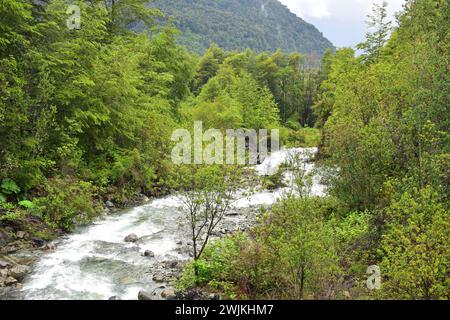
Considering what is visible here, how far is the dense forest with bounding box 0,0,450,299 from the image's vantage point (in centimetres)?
853

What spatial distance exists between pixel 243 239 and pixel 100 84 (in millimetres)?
11160

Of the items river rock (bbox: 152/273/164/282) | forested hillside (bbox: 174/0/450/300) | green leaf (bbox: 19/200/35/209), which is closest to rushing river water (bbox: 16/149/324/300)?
river rock (bbox: 152/273/164/282)

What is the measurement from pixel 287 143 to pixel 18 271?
1133 centimetres

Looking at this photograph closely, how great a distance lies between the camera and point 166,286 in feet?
35.1

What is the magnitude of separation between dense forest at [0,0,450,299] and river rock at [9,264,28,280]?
177cm

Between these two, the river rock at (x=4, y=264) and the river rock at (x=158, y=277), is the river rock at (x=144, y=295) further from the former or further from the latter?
the river rock at (x=4, y=264)

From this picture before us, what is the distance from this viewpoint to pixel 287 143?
1747 centimetres

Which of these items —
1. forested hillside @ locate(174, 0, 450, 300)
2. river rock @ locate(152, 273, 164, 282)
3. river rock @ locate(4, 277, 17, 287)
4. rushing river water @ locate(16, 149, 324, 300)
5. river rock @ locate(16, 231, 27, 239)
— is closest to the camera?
forested hillside @ locate(174, 0, 450, 300)

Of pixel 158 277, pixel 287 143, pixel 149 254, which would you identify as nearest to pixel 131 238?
pixel 149 254

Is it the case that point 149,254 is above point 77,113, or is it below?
below

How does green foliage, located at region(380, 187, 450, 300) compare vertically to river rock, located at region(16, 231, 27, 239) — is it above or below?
above

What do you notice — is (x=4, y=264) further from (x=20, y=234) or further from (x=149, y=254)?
(x=149, y=254)

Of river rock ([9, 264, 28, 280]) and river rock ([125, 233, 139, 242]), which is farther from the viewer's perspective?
river rock ([125, 233, 139, 242])

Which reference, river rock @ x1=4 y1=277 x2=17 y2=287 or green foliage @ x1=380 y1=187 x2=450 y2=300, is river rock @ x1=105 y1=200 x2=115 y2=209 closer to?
river rock @ x1=4 y1=277 x2=17 y2=287
